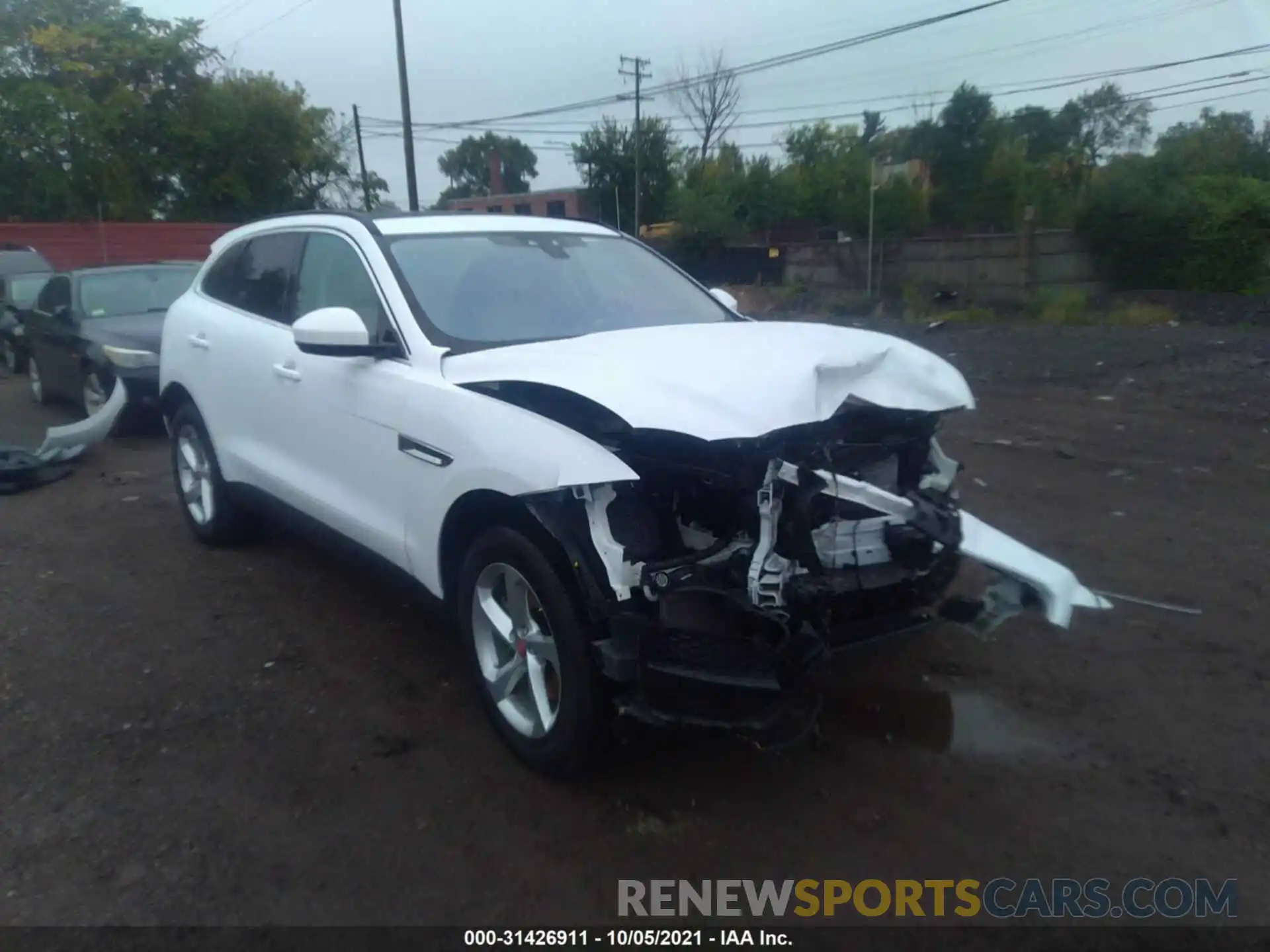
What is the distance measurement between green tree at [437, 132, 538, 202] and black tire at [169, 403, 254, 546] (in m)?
83.5

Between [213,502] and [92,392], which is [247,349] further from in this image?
[92,392]

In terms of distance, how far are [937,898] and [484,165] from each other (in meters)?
92.5

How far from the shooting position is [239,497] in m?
5.73

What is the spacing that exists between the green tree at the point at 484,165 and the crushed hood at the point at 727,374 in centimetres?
8593

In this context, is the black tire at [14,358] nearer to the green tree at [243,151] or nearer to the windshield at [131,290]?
the windshield at [131,290]

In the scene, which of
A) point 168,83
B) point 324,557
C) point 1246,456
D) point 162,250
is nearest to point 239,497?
point 324,557

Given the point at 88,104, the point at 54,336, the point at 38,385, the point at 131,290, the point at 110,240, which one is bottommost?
the point at 38,385

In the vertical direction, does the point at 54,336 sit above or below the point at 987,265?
above

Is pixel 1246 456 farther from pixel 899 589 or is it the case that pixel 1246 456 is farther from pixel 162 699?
pixel 162 699

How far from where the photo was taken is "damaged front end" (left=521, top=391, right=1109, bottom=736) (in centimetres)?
322

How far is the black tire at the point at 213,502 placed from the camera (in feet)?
19.6

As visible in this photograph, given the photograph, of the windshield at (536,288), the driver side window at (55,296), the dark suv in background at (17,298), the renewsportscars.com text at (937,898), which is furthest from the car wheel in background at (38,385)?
the renewsportscars.com text at (937,898)

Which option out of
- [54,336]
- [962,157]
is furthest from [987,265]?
[54,336]

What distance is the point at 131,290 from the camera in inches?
438
